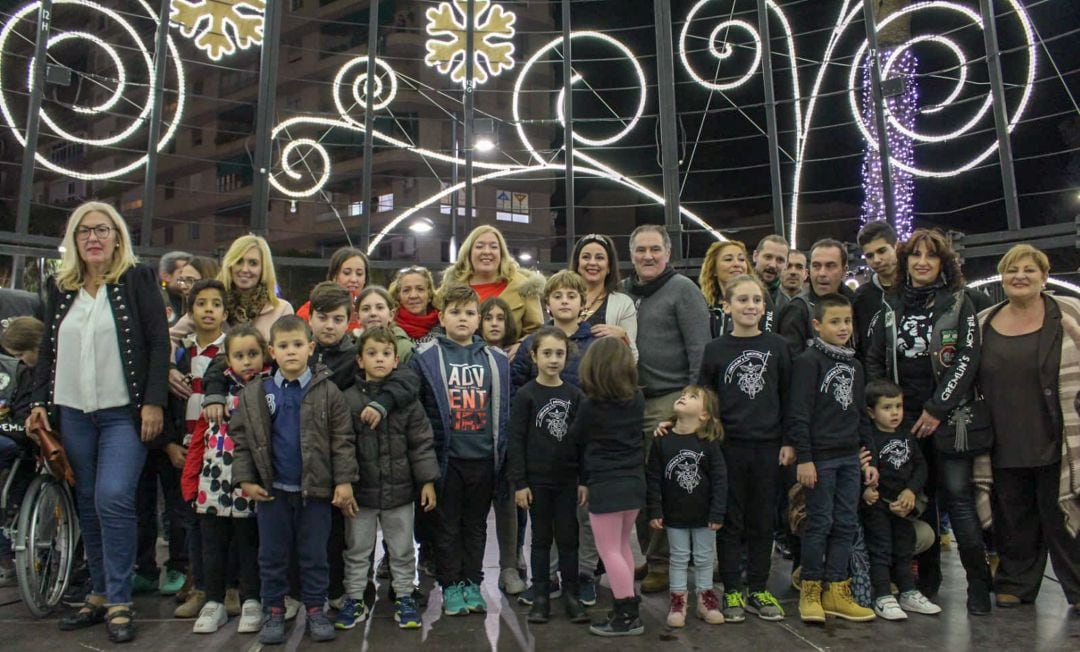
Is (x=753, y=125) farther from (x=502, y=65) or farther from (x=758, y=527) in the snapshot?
(x=758, y=527)

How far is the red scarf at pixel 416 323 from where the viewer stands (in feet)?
13.9

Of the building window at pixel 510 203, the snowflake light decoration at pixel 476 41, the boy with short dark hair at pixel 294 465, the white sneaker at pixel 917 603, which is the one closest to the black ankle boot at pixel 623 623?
the boy with short dark hair at pixel 294 465

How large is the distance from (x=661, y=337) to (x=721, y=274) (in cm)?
58

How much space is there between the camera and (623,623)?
134 inches

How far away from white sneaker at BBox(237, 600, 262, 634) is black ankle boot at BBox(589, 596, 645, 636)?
146 cm

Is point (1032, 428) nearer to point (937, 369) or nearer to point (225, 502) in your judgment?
point (937, 369)

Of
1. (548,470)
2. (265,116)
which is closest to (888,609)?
(548,470)

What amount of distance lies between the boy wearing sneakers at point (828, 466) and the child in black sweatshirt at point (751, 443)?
3.6 inches

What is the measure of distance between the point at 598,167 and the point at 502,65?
71.6 inches

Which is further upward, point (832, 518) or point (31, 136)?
point (31, 136)

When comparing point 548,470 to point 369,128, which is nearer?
point 548,470

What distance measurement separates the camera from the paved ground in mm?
3258

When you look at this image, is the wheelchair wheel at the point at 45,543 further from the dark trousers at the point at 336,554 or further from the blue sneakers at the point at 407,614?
the blue sneakers at the point at 407,614

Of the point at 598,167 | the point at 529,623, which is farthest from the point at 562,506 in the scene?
the point at 598,167
